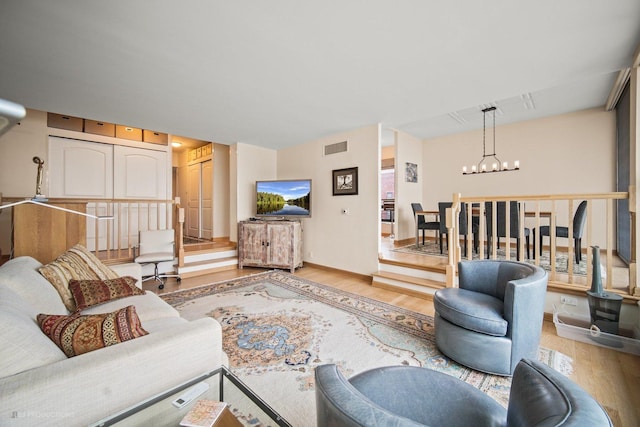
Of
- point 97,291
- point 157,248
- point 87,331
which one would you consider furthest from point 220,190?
point 87,331

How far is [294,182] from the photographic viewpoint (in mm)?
5016

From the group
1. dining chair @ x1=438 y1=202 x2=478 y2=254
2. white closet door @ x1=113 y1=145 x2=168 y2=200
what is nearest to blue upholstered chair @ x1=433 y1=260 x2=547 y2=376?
dining chair @ x1=438 y1=202 x2=478 y2=254

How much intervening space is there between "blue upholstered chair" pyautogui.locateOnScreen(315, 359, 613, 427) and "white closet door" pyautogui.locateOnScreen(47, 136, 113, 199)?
5.68 meters

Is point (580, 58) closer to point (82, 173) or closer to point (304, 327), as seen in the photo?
point (304, 327)

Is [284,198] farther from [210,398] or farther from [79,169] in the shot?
[210,398]

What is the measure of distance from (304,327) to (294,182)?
9.90ft

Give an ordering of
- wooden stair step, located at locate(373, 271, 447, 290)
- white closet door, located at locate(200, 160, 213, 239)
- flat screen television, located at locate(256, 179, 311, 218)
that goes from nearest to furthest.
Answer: wooden stair step, located at locate(373, 271, 447, 290)
flat screen television, located at locate(256, 179, 311, 218)
white closet door, located at locate(200, 160, 213, 239)

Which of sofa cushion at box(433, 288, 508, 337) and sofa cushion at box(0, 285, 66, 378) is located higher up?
sofa cushion at box(0, 285, 66, 378)

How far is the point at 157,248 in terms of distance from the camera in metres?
4.15

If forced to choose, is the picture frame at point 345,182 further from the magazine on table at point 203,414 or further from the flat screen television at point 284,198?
the magazine on table at point 203,414

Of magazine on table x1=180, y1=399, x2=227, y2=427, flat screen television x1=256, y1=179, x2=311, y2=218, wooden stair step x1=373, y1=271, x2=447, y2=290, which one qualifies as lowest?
wooden stair step x1=373, y1=271, x2=447, y2=290

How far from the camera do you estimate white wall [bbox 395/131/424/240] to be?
5770mm

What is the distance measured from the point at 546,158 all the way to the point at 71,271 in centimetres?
708

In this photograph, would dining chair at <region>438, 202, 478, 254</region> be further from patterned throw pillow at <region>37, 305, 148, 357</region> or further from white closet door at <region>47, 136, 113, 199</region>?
white closet door at <region>47, 136, 113, 199</region>
